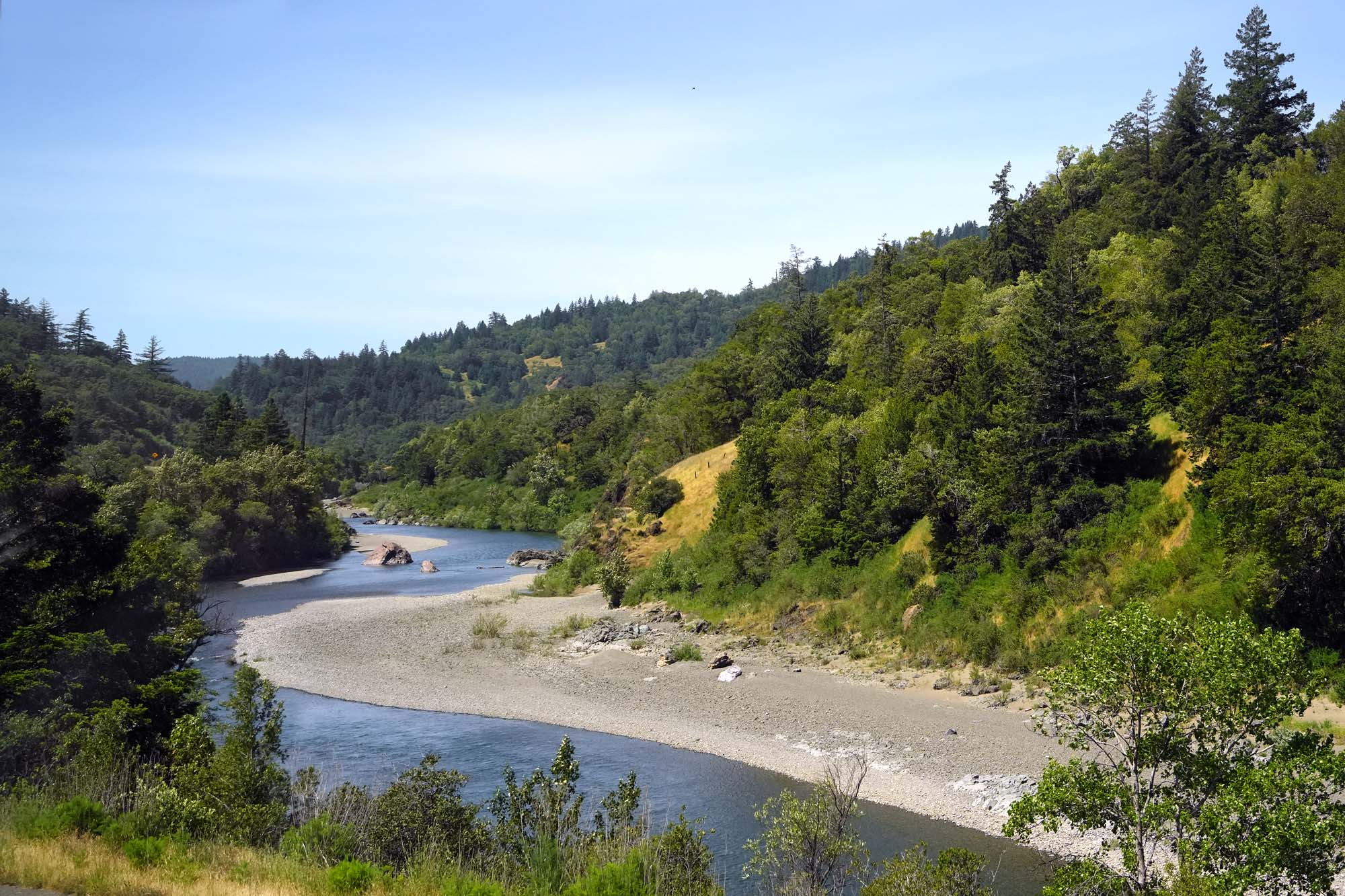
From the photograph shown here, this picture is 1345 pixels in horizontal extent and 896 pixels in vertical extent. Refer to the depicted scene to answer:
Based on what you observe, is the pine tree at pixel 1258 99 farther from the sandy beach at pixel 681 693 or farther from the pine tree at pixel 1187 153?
the sandy beach at pixel 681 693

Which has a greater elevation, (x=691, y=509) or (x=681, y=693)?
(x=691, y=509)

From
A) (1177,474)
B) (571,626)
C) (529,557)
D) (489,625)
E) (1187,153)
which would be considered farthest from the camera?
(529,557)

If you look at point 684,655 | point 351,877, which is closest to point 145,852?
point 351,877

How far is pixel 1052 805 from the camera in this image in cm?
1352

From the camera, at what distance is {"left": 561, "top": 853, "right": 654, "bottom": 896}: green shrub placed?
41.8 ft

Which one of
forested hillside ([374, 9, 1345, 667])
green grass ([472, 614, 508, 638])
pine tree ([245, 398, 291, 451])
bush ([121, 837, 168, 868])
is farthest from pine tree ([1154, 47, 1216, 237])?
pine tree ([245, 398, 291, 451])

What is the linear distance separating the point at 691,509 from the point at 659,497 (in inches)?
136

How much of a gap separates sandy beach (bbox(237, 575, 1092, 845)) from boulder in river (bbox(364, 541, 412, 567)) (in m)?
29.6

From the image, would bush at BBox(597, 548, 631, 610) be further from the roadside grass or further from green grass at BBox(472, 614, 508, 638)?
the roadside grass

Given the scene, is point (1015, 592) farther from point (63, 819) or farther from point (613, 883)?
point (63, 819)

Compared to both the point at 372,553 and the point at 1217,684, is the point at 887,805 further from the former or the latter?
the point at 372,553

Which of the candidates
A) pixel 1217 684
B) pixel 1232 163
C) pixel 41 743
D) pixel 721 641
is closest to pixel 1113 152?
pixel 1232 163

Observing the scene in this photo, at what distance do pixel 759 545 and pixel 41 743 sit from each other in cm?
3716

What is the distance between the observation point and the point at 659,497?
2731 inches
